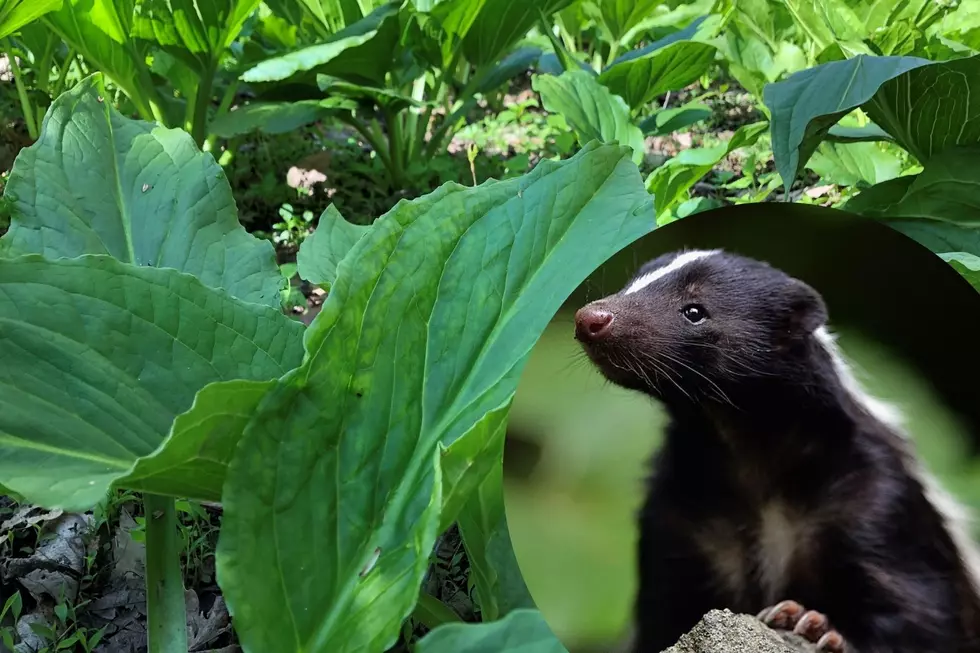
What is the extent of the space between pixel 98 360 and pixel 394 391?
318 mm

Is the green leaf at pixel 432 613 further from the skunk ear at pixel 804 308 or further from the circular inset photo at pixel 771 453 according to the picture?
the skunk ear at pixel 804 308

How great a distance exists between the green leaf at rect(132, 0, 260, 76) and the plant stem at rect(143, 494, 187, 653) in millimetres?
1764

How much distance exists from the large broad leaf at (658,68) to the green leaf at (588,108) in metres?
0.38

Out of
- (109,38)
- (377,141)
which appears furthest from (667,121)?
(109,38)

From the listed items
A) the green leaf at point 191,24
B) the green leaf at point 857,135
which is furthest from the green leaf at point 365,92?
the green leaf at point 857,135

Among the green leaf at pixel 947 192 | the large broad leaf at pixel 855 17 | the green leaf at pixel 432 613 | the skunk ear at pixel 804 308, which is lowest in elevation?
the green leaf at pixel 432 613

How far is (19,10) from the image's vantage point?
66.0 inches

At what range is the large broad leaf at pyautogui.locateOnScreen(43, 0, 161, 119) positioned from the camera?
2162 mm

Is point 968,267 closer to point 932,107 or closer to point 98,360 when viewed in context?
point 932,107

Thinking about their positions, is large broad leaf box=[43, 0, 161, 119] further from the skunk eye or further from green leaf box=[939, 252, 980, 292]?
green leaf box=[939, 252, 980, 292]

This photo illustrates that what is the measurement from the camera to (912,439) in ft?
2.07

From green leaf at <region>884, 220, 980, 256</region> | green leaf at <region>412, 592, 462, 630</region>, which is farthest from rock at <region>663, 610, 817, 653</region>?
green leaf at <region>884, 220, 980, 256</region>

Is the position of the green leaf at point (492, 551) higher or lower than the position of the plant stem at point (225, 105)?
lower

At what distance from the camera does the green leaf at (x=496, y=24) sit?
237cm
